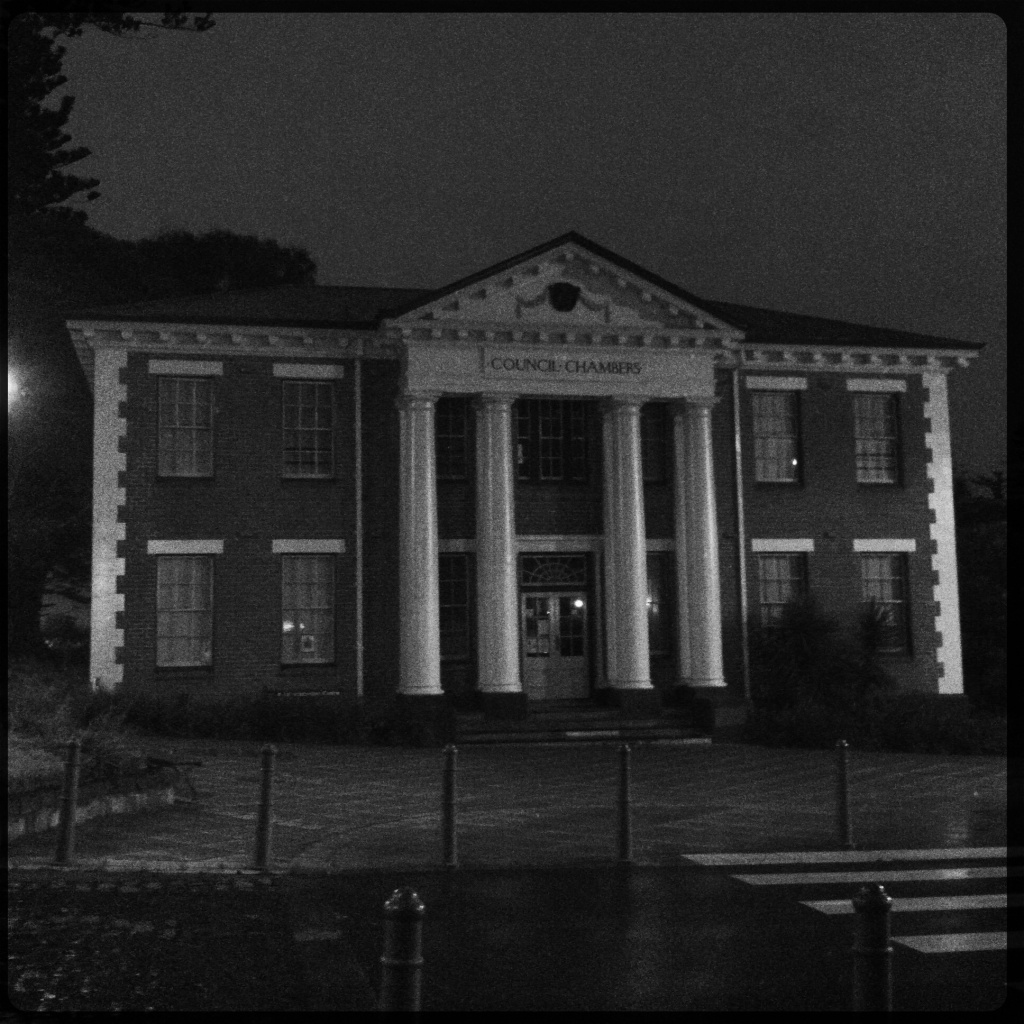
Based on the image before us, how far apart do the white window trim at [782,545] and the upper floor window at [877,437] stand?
1.99 m

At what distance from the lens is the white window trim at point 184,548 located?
75.3 ft

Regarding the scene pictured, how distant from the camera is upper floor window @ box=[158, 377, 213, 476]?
23.3 metres

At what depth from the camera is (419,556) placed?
74.0ft

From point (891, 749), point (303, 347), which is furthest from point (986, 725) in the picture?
point (303, 347)

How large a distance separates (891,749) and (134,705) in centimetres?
1287

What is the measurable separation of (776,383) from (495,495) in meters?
6.85

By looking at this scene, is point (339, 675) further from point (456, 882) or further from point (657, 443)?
point (456, 882)

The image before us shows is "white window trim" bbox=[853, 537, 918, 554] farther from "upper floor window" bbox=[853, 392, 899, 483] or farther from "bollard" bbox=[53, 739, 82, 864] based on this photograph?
"bollard" bbox=[53, 739, 82, 864]

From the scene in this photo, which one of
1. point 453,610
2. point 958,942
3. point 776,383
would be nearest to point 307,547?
point 453,610

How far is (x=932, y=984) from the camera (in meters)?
7.19

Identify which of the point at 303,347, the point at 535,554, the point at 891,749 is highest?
the point at 303,347

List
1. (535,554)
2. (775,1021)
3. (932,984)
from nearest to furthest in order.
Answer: (775,1021) < (932,984) < (535,554)

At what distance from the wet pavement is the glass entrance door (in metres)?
8.02

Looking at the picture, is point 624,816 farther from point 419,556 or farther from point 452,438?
point 452,438
